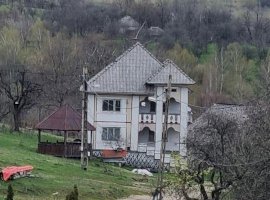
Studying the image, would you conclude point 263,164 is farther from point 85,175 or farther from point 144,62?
point 144,62

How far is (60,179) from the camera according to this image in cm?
3088

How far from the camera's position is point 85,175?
3375cm

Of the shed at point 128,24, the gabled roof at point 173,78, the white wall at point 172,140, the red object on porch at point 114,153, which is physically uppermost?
the shed at point 128,24

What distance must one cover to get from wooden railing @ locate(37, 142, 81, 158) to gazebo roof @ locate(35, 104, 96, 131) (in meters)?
0.83

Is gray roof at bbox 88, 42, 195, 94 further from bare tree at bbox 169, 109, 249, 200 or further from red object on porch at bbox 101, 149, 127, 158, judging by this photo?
bare tree at bbox 169, 109, 249, 200

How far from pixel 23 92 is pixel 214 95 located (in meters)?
32.7

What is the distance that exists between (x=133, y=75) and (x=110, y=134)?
4015 millimetres

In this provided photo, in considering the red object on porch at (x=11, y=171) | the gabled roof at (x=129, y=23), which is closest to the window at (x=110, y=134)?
the red object on porch at (x=11, y=171)

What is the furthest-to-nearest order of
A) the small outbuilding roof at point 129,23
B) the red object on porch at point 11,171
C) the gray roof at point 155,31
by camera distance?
1. the small outbuilding roof at point 129,23
2. the gray roof at point 155,31
3. the red object on porch at point 11,171

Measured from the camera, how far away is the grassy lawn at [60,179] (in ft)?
93.2

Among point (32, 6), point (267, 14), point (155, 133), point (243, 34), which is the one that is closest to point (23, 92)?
point (155, 133)

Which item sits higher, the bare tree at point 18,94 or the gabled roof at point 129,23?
the gabled roof at point 129,23

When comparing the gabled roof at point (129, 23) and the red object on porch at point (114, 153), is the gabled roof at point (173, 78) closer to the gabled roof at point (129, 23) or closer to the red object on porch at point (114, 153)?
the red object on porch at point (114, 153)

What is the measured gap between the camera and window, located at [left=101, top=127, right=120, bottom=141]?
155 ft
